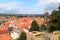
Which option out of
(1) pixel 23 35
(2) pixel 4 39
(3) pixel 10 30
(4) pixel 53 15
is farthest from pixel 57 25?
(3) pixel 10 30

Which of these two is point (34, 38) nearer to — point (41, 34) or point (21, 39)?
point (41, 34)

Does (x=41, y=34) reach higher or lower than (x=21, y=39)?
higher

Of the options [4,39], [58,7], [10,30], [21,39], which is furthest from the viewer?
[10,30]

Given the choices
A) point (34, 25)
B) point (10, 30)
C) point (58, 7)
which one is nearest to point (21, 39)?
point (34, 25)

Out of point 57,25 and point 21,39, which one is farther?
point 21,39

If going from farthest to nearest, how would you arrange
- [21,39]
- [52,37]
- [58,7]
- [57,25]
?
[58,7] < [21,39] < [57,25] < [52,37]

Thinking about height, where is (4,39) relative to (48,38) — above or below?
below

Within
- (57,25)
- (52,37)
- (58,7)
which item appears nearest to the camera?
(52,37)

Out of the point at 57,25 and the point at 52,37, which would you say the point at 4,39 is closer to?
the point at 57,25

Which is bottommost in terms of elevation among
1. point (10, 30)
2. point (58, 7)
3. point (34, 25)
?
point (10, 30)
